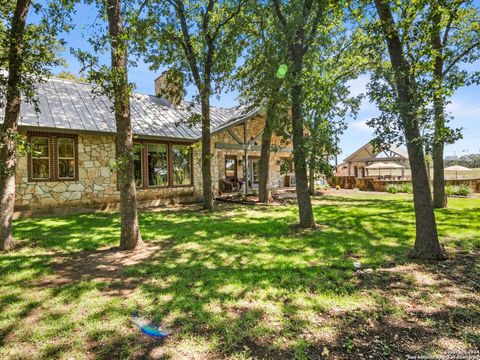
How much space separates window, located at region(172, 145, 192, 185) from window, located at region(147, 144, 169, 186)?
456mm

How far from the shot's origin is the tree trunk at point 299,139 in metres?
6.68

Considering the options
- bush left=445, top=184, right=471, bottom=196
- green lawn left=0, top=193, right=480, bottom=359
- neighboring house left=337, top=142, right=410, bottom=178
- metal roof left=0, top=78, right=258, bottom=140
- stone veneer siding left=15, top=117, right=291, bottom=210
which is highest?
metal roof left=0, top=78, right=258, bottom=140

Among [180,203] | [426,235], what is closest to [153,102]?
[180,203]

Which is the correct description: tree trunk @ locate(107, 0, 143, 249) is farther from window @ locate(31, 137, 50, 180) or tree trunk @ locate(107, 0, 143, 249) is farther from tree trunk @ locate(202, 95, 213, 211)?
window @ locate(31, 137, 50, 180)

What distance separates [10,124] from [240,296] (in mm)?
5744

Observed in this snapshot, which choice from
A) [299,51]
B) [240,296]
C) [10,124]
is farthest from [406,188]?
[10,124]

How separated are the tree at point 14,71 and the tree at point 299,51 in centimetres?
537

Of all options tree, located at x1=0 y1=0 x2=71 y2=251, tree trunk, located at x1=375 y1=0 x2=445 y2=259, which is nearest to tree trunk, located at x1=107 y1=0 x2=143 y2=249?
tree, located at x1=0 y1=0 x2=71 y2=251

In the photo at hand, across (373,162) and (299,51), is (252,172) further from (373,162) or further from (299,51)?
(373,162)

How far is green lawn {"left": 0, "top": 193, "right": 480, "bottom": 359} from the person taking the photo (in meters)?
→ 2.59

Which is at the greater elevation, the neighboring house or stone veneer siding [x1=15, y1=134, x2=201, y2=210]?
the neighboring house

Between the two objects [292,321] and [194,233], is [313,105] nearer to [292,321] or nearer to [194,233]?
[194,233]

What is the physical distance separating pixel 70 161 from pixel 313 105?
358 inches

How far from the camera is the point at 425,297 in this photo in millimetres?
3498
